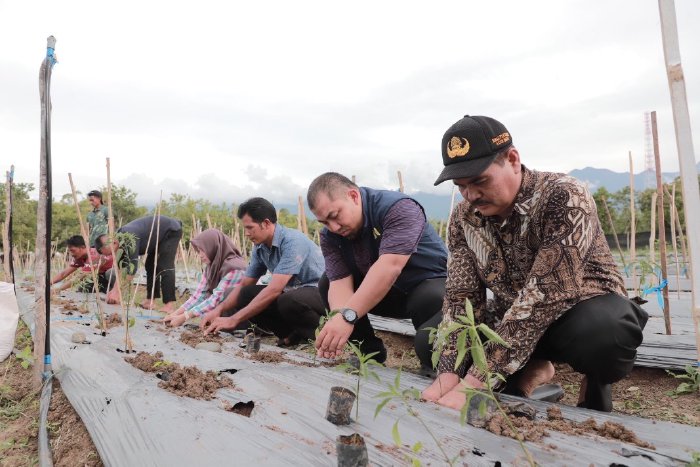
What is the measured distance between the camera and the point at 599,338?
164 centimetres

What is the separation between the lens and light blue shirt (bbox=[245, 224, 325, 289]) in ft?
10.9

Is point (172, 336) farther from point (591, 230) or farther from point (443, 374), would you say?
point (591, 230)

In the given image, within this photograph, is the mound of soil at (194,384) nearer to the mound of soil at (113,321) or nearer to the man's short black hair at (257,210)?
the man's short black hair at (257,210)

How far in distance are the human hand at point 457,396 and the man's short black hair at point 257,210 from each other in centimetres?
200

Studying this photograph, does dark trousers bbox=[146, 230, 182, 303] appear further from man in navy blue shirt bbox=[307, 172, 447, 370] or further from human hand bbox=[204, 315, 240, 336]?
man in navy blue shirt bbox=[307, 172, 447, 370]

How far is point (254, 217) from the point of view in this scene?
10.7 feet

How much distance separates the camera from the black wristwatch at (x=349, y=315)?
2082 millimetres

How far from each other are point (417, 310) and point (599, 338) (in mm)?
974

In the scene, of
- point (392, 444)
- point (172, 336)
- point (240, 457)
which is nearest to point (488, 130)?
point (392, 444)

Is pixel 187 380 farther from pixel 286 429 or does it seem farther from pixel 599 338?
pixel 599 338

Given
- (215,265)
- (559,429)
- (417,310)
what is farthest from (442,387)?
(215,265)

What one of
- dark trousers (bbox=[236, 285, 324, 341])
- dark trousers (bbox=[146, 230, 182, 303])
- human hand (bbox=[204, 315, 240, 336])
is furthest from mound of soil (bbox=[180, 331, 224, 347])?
dark trousers (bbox=[146, 230, 182, 303])

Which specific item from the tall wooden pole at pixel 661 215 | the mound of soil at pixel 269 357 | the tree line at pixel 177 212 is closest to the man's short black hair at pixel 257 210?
the mound of soil at pixel 269 357

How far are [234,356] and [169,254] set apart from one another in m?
3.40
